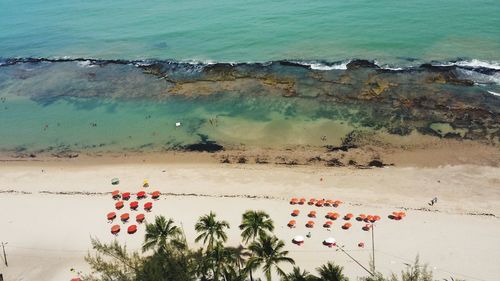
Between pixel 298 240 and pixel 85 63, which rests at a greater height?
pixel 85 63

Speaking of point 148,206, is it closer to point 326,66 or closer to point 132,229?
point 132,229

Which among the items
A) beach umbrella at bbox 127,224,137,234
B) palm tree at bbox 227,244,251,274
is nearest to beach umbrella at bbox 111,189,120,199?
beach umbrella at bbox 127,224,137,234

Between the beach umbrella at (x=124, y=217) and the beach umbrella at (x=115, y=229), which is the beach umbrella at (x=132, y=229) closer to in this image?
the beach umbrella at (x=115, y=229)

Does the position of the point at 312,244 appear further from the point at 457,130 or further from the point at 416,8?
the point at 416,8

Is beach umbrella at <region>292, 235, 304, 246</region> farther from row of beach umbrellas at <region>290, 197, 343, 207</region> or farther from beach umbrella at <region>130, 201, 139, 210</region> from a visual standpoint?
beach umbrella at <region>130, 201, 139, 210</region>

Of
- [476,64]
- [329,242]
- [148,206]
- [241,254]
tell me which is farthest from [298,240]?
[476,64]

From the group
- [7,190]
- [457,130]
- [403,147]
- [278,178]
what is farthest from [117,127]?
[457,130]

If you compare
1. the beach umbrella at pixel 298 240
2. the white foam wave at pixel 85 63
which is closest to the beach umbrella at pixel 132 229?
the beach umbrella at pixel 298 240
